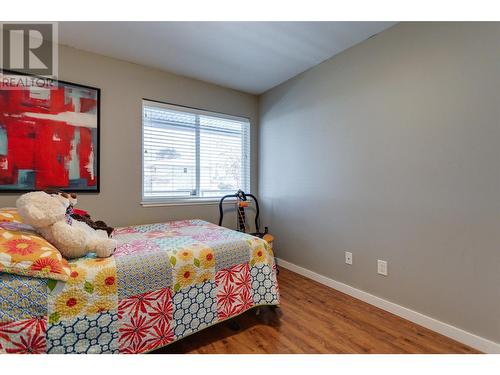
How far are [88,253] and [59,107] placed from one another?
1593mm

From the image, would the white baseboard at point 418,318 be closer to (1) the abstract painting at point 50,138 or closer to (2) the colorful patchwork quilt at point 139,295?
(2) the colorful patchwork quilt at point 139,295

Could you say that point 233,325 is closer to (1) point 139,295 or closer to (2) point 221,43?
(1) point 139,295

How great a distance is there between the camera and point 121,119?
257cm

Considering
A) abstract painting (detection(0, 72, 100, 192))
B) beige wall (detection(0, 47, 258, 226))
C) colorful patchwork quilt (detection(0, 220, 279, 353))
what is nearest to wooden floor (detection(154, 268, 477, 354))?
colorful patchwork quilt (detection(0, 220, 279, 353))

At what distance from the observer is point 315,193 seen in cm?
274

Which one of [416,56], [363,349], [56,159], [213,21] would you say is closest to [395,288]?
[363,349]

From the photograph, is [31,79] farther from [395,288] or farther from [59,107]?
[395,288]

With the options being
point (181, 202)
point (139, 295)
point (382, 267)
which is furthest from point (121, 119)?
point (382, 267)

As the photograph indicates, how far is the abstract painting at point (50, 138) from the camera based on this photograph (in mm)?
2053

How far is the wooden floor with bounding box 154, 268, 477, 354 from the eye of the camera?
159cm

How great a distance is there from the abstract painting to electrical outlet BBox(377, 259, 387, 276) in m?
2.81

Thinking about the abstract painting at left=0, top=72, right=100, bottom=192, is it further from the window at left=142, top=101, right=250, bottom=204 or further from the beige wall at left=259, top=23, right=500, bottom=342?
the beige wall at left=259, top=23, right=500, bottom=342

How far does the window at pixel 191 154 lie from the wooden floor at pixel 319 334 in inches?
65.5

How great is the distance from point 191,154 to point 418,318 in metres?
2.80
